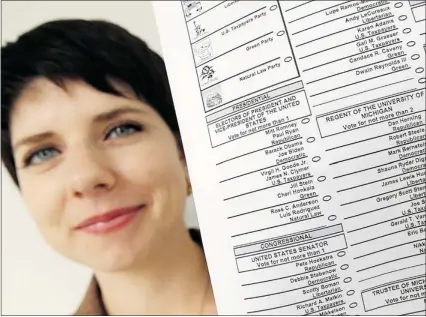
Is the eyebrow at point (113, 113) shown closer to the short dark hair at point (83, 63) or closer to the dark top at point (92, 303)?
the short dark hair at point (83, 63)

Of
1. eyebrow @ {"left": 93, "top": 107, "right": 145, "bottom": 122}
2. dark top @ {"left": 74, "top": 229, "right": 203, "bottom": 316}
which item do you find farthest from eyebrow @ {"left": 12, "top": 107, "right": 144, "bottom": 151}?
dark top @ {"left": 74, "top": 229, "right": 203, "bottom": 316}

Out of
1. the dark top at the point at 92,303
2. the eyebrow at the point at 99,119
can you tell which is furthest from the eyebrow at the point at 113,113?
the dark top at the point at 92,303

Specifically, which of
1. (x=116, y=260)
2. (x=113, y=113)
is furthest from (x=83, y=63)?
(x=116, y=260)

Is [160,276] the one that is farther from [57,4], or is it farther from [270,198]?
[57,4]

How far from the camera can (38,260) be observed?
366 mm

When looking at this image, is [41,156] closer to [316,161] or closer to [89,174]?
[89,174]

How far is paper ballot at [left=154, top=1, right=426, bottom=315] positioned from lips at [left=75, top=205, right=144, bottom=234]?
0.06 meters

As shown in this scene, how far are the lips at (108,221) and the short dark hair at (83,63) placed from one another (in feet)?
0.23

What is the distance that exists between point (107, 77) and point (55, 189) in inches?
3.6

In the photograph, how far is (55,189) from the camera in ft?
1.13

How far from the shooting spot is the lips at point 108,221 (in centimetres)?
34

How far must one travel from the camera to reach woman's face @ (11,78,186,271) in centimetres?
34

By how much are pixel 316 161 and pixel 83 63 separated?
0.19m

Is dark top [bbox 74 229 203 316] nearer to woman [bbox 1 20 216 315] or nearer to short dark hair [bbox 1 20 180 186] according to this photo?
woman [bbox 1 20 216 315]
